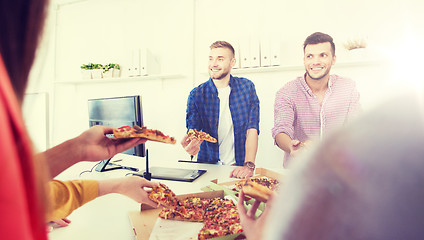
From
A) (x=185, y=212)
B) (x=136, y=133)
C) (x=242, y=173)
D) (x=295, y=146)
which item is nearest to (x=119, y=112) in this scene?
(x=136, y=133)

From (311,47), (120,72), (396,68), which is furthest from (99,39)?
(396,68)

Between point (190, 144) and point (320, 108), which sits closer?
point (190, 144)

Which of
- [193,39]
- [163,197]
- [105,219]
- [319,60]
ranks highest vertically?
[193,39]

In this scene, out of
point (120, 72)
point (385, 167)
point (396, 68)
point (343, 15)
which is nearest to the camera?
point (385, 167)

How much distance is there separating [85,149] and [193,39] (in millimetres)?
2806

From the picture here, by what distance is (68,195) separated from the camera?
88 centimetres

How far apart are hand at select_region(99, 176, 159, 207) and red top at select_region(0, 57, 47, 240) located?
763 millimetres

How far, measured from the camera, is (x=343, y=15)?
2.83 metres

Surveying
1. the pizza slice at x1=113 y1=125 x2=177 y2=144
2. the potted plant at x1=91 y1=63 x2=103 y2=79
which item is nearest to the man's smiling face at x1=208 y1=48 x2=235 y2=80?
the potted plant at x1=91 y1=63 x2=103 y2=79

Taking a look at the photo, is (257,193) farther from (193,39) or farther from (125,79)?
(125,79)

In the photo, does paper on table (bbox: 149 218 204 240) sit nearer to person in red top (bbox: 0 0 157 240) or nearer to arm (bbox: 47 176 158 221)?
arm (bbox: 47 176 158 221)

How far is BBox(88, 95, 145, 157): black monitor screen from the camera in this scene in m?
1.69

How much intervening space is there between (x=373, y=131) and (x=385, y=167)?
27mm

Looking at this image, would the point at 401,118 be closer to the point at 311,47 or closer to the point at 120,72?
the point at 311,47
